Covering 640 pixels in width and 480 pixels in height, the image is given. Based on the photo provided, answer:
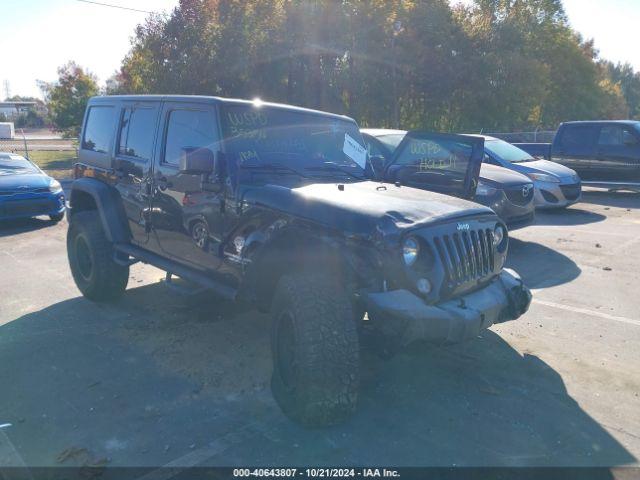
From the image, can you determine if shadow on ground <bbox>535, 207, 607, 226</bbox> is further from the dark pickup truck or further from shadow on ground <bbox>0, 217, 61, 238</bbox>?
shadow on ground <bbox>0, 217, 61, 238</bbox>

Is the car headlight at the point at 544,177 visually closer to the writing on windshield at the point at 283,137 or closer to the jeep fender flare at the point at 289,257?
the writing on windshield at the point at 283,137

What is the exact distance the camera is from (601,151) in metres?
13.5

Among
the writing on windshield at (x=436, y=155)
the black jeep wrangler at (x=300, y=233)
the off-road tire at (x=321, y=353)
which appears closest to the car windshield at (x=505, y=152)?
the writing on windshield at (x=436, y=155)

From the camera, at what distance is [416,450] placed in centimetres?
329

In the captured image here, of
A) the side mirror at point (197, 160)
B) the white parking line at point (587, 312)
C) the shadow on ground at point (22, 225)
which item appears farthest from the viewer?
the shadow on ground at point (22, 225)

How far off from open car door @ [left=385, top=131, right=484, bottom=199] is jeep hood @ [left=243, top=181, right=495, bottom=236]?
1.44m

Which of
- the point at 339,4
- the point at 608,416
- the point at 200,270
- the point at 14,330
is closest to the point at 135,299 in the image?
the point at 14,330

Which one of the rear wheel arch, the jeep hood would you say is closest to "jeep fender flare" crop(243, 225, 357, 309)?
the rear wheel arch

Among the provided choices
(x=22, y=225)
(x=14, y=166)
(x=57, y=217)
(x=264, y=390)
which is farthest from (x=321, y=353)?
(x=14, y=166)

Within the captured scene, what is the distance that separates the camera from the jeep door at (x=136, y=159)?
5.20 metres

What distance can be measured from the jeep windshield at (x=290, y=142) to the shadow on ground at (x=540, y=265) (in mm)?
2959

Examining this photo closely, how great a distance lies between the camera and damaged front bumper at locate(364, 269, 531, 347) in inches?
130

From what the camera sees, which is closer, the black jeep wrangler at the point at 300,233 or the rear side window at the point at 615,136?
the black jeep wrangler at the point at 300,233

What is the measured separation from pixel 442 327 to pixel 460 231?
0.72 m
